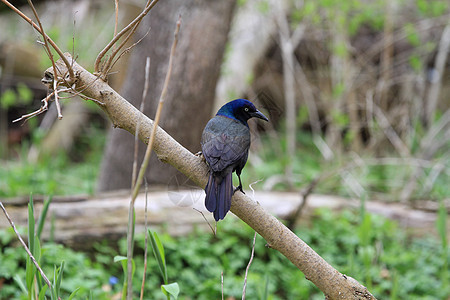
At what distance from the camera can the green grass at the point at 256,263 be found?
2578 mm

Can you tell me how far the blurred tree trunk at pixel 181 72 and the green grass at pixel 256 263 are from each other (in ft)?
3.07

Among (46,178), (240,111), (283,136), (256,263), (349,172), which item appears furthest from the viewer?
(283,136)

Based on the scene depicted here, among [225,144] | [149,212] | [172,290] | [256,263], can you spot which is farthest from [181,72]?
[172,290]

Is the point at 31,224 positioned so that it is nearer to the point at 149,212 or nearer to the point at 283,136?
the point at 149,212

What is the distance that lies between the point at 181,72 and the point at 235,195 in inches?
104

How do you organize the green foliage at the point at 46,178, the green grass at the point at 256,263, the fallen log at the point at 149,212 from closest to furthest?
1. the green grass at the point at 256,263
2. the fallen log at the point at 149,212
3. the green foliage at the point at 46,178

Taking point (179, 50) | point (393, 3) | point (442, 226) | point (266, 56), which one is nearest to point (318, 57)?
point (266, 56)

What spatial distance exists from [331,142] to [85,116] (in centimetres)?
408

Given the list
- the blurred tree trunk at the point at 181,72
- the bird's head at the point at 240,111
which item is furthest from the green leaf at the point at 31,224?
the blurred tree trunk at the point at 181,72

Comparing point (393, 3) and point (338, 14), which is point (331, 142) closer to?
point (338, 14)

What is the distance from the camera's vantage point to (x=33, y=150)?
6.18m

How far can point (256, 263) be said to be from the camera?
10.7ft

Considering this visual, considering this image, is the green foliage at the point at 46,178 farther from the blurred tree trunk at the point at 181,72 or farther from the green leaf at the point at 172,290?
the green leaf at the point at 172,290

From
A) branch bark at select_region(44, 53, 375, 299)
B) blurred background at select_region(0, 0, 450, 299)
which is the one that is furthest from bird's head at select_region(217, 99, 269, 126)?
→ branch bark at select_region(44, 53, 375, 299)
